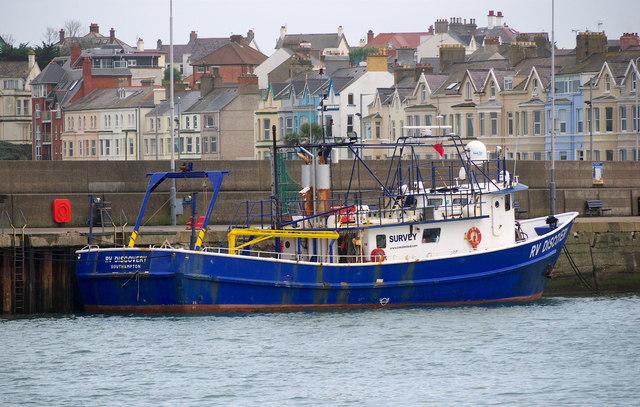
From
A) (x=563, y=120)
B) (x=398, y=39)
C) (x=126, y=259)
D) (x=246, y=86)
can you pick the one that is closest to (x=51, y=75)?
(x=246, y=86)

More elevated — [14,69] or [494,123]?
[14,69]

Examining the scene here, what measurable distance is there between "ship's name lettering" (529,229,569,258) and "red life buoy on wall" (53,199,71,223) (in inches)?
442

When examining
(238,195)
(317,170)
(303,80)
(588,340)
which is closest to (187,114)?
(303,80)

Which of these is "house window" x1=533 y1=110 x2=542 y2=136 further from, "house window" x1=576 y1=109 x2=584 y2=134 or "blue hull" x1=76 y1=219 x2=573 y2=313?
"blue hull" x1=76 y1=219 x2=573 y2=313

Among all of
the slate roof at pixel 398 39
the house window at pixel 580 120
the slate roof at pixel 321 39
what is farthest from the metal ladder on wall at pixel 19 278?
the slate roof at pixel 398 39

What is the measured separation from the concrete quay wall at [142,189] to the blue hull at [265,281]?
4.90m

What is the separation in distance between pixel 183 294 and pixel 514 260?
24.2ft

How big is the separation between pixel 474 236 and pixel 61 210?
10180 mm

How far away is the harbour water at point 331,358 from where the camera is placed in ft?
75.9

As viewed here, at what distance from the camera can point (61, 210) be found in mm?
34500

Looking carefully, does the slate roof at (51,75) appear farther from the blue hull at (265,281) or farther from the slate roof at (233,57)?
the blue hull at (265,281)

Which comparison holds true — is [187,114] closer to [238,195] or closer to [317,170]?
[238,195]

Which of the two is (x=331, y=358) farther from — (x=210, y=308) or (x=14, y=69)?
(x=14, y=69)

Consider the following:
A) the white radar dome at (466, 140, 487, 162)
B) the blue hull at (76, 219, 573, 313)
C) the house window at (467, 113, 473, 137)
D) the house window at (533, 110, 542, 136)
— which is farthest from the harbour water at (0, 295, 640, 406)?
the house window at (467, 113, 473, 137)
